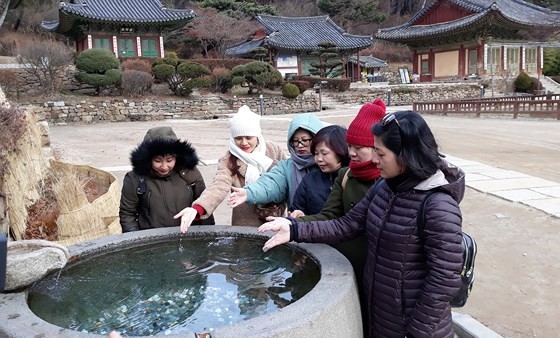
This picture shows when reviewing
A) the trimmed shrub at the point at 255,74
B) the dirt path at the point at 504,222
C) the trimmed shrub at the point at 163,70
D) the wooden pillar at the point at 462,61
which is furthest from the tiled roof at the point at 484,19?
the trimmed shrub at the point at 163,70

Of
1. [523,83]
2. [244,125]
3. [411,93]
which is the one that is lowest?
[244,125]

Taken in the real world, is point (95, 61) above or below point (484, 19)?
below

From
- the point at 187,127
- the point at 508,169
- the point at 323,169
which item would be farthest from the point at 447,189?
the point at 187,127

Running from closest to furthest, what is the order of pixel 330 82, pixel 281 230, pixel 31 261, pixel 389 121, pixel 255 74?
pixel 389 121 < pixel 31 261 < pixel 281 230 < pixel 255 74 < pixel 330 82

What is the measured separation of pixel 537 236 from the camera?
474 centimetres

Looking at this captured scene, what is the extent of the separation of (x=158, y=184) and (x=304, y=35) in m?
29.0

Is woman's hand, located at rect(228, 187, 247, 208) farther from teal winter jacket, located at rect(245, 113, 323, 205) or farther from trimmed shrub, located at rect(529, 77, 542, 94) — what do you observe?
trimmed shrub, located at rect(529, 77, 542, 94)

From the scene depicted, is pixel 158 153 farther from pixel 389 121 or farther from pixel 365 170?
pixel 389 121

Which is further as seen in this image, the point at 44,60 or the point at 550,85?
the point at 550,85

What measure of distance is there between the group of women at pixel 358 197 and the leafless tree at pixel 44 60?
16599 millimetres

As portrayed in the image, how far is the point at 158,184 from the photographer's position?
2.86m

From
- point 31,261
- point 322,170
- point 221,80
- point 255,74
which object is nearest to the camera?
point 31,261

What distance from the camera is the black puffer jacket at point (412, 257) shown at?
1679mm

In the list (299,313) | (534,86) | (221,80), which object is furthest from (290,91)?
(299,313)
